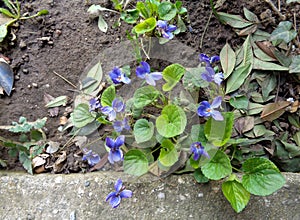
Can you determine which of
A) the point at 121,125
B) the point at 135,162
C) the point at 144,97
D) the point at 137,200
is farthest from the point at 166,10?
the point at 137,200

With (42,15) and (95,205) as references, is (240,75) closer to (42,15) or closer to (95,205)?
(95,205)

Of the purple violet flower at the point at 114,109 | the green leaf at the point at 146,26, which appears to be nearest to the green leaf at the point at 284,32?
the green leaf at the point at 146,26

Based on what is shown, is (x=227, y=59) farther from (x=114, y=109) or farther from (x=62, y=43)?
(x=62, y=43)

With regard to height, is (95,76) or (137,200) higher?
(95,76)

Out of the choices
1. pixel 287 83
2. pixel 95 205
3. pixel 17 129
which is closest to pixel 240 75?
pixel 287 83

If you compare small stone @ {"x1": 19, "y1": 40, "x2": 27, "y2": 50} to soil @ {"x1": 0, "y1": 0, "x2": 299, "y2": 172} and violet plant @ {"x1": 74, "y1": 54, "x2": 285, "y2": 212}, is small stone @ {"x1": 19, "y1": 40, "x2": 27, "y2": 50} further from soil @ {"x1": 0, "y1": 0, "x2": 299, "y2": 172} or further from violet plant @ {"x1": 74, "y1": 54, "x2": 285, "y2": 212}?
violet plant @ {"x1": 74, "y1": 54, "x2": 285, "y2": 212}

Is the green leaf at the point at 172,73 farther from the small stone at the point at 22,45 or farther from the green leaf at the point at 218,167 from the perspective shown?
the small stone at the point at 22,45

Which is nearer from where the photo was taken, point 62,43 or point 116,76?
point 116,76
